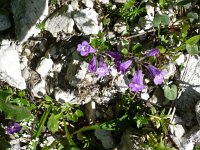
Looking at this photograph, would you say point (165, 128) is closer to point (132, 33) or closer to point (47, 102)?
point (132, 33)

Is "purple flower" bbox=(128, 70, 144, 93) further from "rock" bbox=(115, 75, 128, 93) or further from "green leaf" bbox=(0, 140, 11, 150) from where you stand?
"green leaf" bbox=(0, 140, 11, 150)

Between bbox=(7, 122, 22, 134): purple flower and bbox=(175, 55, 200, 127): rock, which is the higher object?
bbox=(175, 55, 200, 127): rock

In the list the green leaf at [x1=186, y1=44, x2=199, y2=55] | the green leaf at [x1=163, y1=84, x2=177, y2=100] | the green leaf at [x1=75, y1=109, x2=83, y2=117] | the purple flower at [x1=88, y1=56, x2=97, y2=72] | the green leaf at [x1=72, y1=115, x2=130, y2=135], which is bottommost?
the green leaf at [x1=72, y1=115, x2=130, y2=135]

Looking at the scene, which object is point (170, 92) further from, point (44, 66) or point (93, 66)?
point (44, 66)

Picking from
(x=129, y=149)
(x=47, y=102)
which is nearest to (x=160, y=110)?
(x=129, y=149)

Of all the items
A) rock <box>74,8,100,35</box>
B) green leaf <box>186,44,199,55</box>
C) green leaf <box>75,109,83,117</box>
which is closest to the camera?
green leaf <box>186,44,199,55</box>

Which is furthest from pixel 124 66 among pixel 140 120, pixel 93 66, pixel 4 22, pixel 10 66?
pixel 4 22

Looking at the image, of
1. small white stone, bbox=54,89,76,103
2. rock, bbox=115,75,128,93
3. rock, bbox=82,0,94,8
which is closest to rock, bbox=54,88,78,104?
small white stone, bbox=54,89,76,103
